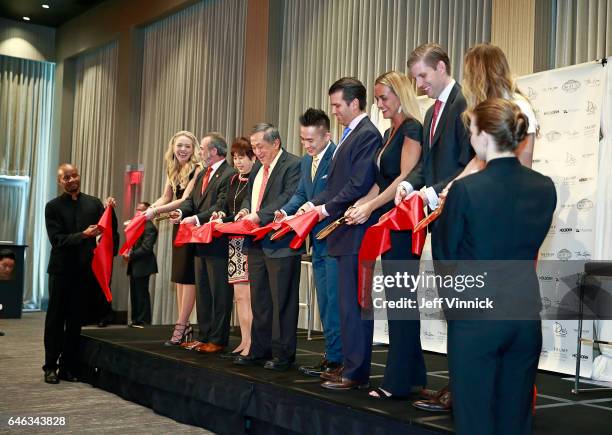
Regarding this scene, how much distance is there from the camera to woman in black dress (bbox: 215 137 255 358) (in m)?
4.66

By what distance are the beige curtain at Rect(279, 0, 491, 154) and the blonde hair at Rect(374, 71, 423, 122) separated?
2.94 metres

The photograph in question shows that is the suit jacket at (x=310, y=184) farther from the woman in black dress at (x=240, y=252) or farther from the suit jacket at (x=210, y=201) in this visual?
the suit jacket at (x=210, y=201)

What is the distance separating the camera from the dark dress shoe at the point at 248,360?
4.26 metres

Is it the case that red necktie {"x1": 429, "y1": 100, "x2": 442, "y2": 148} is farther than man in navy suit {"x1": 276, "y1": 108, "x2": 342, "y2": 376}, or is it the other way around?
man in navy suit {"x1": 276, "y1": 108, "x2": 342, "y2": 376}

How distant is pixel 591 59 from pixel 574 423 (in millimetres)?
3071

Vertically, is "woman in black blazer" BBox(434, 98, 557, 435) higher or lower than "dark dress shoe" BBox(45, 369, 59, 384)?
higher

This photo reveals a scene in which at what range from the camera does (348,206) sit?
12.0 ft

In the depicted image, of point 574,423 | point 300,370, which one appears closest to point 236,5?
point 300,370

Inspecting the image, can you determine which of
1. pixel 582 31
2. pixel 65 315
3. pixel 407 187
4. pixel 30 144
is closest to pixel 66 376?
pixel 65 315

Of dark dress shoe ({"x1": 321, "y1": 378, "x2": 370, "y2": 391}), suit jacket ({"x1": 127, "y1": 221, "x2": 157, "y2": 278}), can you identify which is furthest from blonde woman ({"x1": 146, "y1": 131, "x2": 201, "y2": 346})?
suit jacket ({"x1": 127, "y1": 221, "x2": 157, "y2": 278})

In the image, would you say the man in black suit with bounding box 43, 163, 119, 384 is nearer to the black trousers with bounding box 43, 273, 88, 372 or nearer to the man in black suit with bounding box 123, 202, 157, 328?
the black trousers with bounding box 43, 273, 88, 372

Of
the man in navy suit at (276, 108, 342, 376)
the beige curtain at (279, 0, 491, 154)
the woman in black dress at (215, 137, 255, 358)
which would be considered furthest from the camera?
the beige curtain at (279, 0, 491, 154)

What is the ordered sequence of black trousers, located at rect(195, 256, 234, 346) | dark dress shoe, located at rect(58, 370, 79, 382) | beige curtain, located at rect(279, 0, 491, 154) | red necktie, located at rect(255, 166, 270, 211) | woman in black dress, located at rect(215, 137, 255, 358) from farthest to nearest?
beige curtain, located at rect(279, 0, 491, 154) → dark dress shoe, located at rect(58, 370, 79, 382) → black trousers, located at rect(195, 256, 234, 346) → woman in black dress, located at rect(215, 137, 255, 358) → red necktie, located at rect(255, 166, 270, 211)

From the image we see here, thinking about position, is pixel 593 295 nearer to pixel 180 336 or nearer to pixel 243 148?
pixel 243 148
